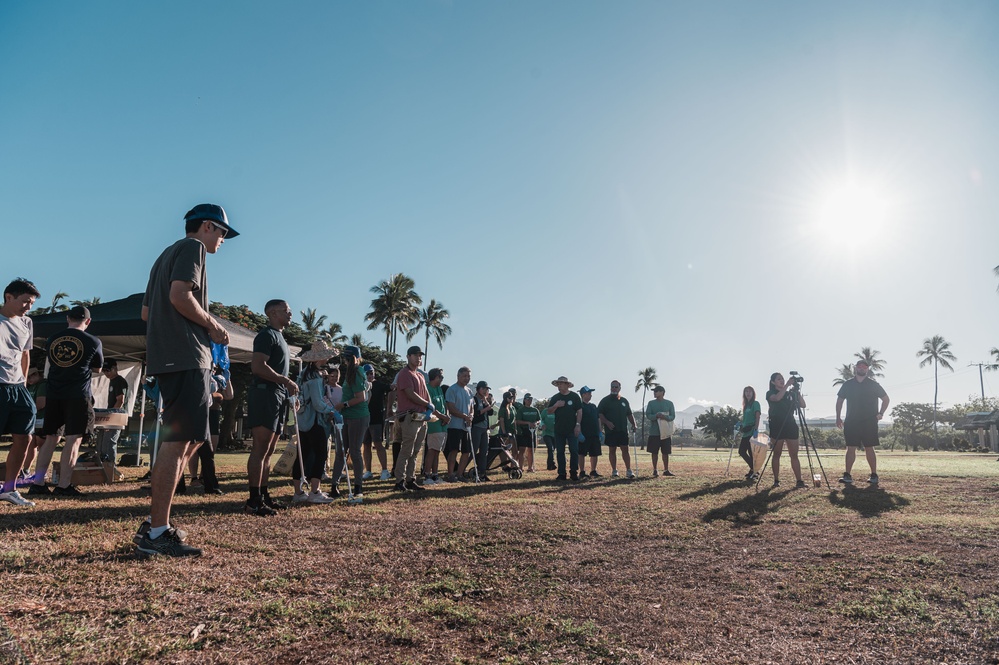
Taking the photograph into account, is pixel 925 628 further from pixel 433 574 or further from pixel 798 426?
pixel 798 426

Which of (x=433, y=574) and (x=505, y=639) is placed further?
(x=433, y=574)

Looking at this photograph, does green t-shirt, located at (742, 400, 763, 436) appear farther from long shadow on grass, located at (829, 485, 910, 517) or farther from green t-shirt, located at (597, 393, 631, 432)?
long shadow on grass, located at (829, 485, 910, 517)

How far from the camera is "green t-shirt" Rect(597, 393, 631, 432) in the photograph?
11148 mm

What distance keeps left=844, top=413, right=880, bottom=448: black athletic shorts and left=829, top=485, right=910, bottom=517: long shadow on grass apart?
1.12 meters

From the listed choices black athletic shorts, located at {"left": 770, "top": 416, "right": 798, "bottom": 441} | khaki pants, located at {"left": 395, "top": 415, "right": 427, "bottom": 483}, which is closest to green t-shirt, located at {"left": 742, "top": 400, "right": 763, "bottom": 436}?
black athletic shorts, located at {"left": 770, "top": 416, "right": 798, "bottom": 441}

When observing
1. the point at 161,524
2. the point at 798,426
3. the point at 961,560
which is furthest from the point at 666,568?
the point at 798,426

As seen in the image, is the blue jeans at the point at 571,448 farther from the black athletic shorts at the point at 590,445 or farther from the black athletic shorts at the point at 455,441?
the black athletic shorts at the point at 455,441

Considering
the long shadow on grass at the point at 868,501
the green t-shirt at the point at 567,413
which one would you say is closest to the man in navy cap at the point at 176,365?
the long shadow on grass at the point at 868,501

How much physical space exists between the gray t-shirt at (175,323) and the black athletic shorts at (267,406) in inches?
60.7

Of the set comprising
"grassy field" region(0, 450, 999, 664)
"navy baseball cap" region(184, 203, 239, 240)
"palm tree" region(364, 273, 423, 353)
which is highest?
"palm tree" region(364, 273, 423, 353)

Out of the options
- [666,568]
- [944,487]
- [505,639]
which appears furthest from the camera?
[944,487]

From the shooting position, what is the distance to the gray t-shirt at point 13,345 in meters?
5.22

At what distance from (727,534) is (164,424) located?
437 centimetres

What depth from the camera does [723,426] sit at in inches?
2921
